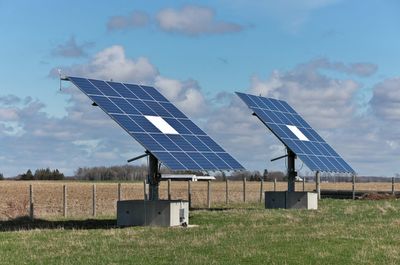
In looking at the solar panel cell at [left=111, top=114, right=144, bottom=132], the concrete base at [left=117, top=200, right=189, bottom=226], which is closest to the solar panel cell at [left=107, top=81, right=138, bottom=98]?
the solar panel cell at [left=111, top=114, right=144, bottom=132]

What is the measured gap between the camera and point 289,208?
3136 cm

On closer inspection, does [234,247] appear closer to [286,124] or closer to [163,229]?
[163,229]

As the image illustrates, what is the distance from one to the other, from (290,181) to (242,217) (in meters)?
8.93

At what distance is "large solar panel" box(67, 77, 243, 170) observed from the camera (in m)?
22.9

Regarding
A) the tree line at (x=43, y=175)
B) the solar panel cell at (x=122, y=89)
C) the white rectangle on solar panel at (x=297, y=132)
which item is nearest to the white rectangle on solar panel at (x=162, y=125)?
the solar panel cell at (x=122, y=89)

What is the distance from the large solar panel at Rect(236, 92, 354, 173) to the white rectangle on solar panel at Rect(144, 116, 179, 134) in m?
7.51

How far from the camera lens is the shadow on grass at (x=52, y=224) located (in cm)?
2342

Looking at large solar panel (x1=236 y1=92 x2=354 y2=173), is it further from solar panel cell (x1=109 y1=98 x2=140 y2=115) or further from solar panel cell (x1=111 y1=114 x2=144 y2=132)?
solar panel cell (x1=111 y1=114 x2=144 y2=132)

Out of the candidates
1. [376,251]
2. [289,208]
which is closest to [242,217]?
[289,208]

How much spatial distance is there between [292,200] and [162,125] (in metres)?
9.24

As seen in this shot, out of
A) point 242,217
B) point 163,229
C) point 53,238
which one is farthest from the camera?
point 242,217

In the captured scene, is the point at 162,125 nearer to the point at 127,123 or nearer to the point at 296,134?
the point at 127,123

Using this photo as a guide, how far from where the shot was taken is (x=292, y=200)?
31562 mm

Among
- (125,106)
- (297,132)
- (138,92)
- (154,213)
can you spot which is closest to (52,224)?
(154,213)
